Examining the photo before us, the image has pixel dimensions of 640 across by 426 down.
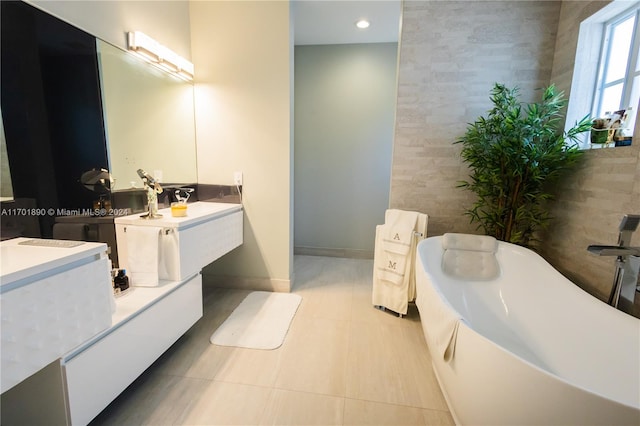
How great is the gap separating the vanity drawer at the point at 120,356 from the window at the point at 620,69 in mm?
2863

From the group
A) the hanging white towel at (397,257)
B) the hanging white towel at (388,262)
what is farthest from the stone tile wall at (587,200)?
the hanging white towel at (388,262)

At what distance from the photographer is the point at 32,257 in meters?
0.98

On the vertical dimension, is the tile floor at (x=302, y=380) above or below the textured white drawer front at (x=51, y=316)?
below

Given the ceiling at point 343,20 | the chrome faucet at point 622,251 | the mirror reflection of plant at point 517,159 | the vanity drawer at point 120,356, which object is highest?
the ceiling at point 343,20

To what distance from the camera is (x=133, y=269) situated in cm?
167

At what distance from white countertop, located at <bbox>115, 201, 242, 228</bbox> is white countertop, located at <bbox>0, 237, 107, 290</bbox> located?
1.73 feet

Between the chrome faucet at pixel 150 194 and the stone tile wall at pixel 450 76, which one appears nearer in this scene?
the chrome faucet at pixel 150 194

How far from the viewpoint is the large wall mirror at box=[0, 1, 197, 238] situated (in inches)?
48.2

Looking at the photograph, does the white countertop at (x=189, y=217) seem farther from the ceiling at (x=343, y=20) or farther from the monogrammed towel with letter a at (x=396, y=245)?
the ceiling at (x=343, y=20)

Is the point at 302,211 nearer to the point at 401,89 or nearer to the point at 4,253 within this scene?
the point at 401,89

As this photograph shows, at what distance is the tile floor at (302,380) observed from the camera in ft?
4.51

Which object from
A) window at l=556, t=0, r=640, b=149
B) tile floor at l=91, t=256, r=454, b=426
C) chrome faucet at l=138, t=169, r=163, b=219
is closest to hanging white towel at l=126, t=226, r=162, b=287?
chrome faucet at l=138, t=169, r=163, b=219

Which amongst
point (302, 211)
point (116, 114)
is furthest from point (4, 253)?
point (302, 211)

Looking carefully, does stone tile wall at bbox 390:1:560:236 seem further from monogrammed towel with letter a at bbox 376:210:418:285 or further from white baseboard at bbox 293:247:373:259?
white baseboard at bbox 293:247:373:259
